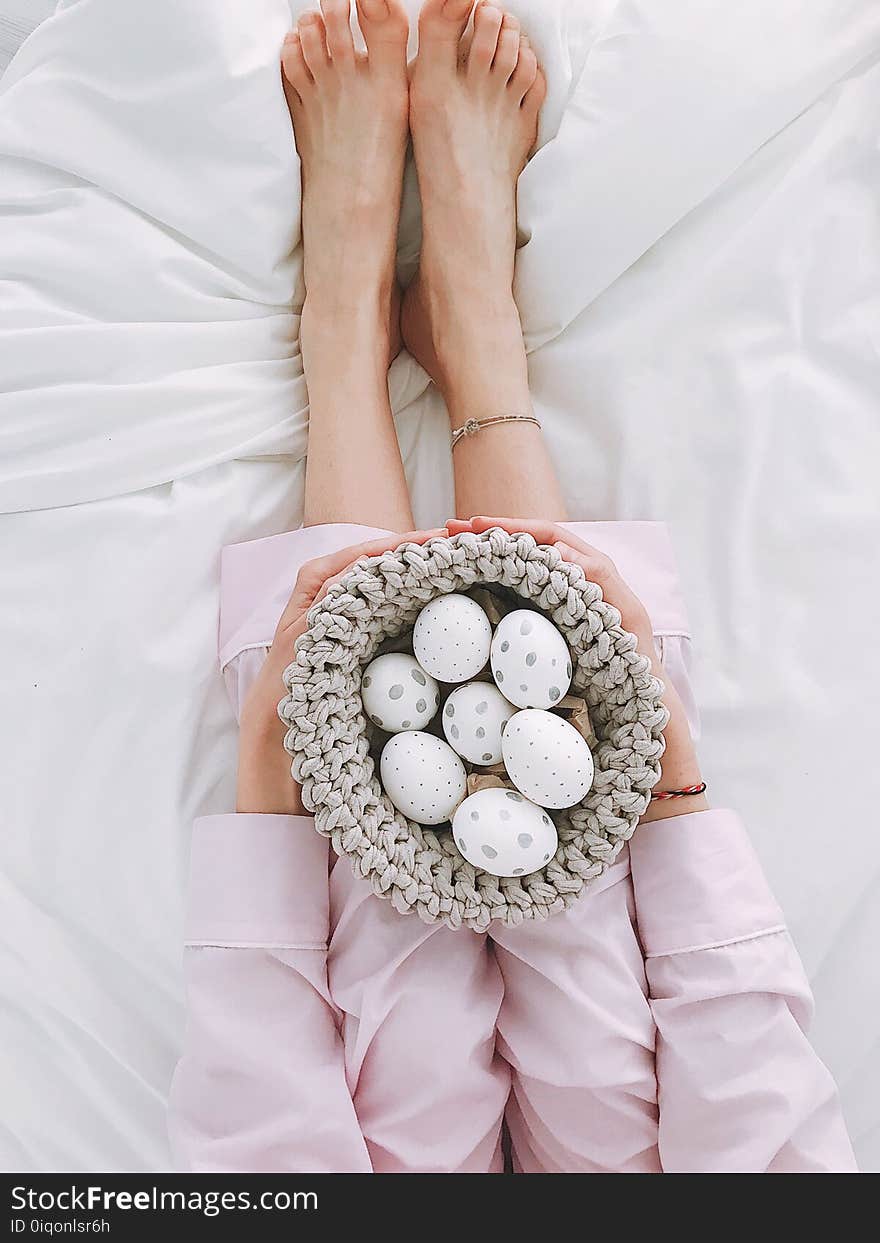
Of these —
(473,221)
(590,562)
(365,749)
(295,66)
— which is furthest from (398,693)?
(295,66)

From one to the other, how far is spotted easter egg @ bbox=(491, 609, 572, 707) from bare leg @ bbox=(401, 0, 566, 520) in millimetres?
228

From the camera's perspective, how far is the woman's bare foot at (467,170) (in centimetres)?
92

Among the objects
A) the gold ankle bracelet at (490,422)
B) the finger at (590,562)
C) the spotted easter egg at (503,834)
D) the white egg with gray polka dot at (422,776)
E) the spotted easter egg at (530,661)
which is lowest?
the spotted easter egg at (503,834)

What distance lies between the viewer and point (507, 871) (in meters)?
0.64

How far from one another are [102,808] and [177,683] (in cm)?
11

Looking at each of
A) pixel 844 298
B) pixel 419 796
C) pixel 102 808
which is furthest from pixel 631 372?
pixel 102 808

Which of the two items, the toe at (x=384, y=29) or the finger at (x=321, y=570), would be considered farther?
the toe at (x=384, y=29)

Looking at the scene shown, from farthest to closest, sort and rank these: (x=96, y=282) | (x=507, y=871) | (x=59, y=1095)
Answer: (x=96, y=282), (x=59, y=1095), (x=507, y=871)

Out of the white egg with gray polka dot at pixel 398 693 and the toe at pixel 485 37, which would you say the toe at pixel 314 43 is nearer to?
the toe at pixel 485 37

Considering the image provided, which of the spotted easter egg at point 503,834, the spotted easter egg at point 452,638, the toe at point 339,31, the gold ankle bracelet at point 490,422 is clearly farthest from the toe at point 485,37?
the spotted easter egg at point 503,834

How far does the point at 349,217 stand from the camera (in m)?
0.93

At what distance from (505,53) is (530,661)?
0.60 m
